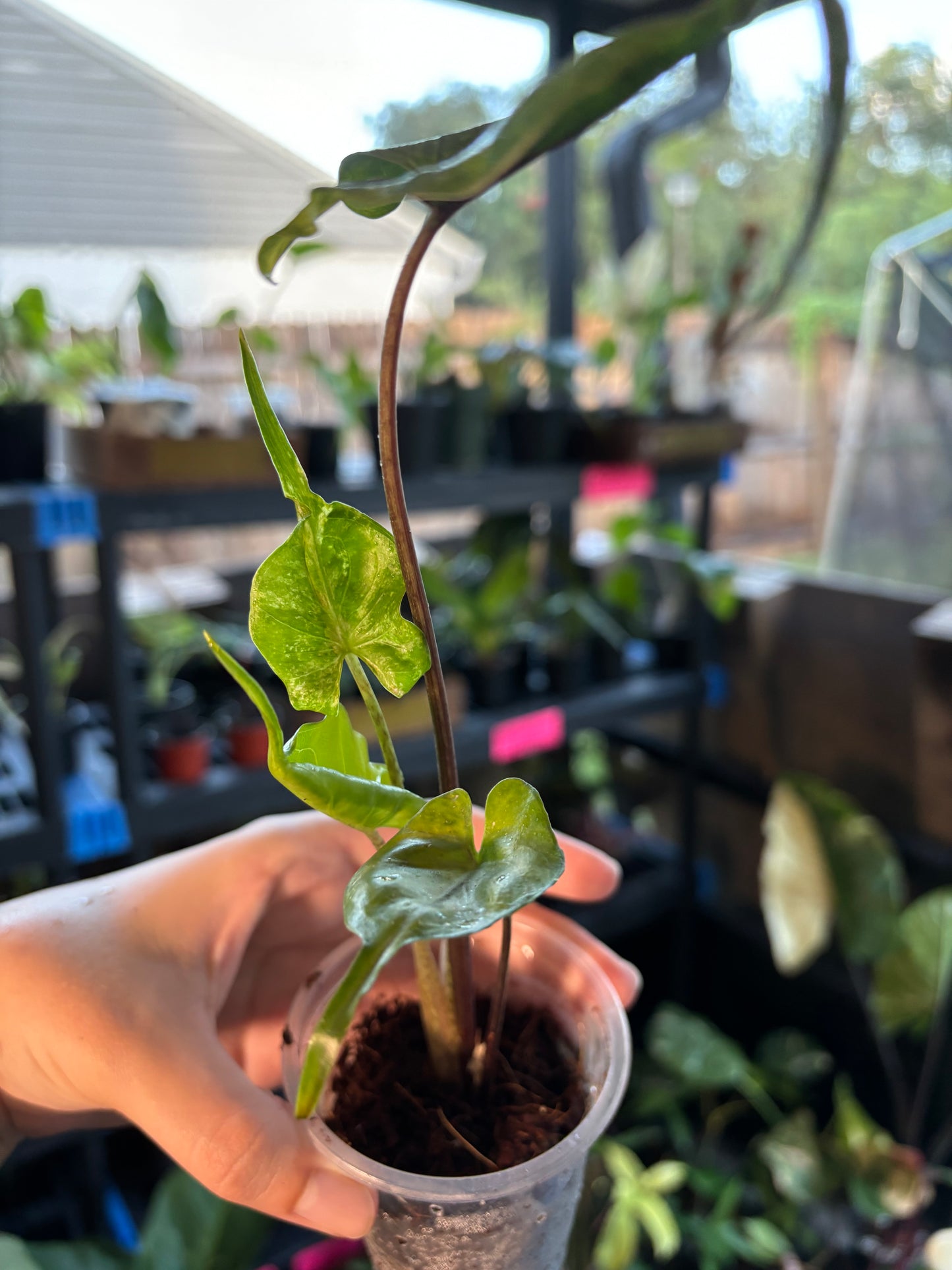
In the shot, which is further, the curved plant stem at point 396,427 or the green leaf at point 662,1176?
the green leaf at point 662,1176

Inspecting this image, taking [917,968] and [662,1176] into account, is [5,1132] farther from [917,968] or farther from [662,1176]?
[917,968]

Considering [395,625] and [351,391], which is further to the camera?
[351,391]

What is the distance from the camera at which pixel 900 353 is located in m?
1.60

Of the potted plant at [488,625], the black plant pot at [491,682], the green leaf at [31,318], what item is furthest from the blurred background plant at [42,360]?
the black plant pot at [491,682]

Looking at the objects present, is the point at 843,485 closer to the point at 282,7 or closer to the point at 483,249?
the point at 483,249

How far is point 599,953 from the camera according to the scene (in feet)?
1.70

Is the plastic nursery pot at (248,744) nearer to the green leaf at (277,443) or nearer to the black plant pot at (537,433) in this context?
the black plant pot at (537,433)

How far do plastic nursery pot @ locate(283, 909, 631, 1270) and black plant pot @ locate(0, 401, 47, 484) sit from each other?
0.87m

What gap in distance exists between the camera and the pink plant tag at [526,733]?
1.39m

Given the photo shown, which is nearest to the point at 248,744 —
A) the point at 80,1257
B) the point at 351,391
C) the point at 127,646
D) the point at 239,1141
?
the point at 127,646

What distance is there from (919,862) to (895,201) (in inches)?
45.3

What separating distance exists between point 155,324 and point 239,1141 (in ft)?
3.50

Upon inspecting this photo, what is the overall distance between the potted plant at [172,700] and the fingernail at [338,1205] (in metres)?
0.85

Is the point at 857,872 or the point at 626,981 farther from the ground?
the point at 626,981
